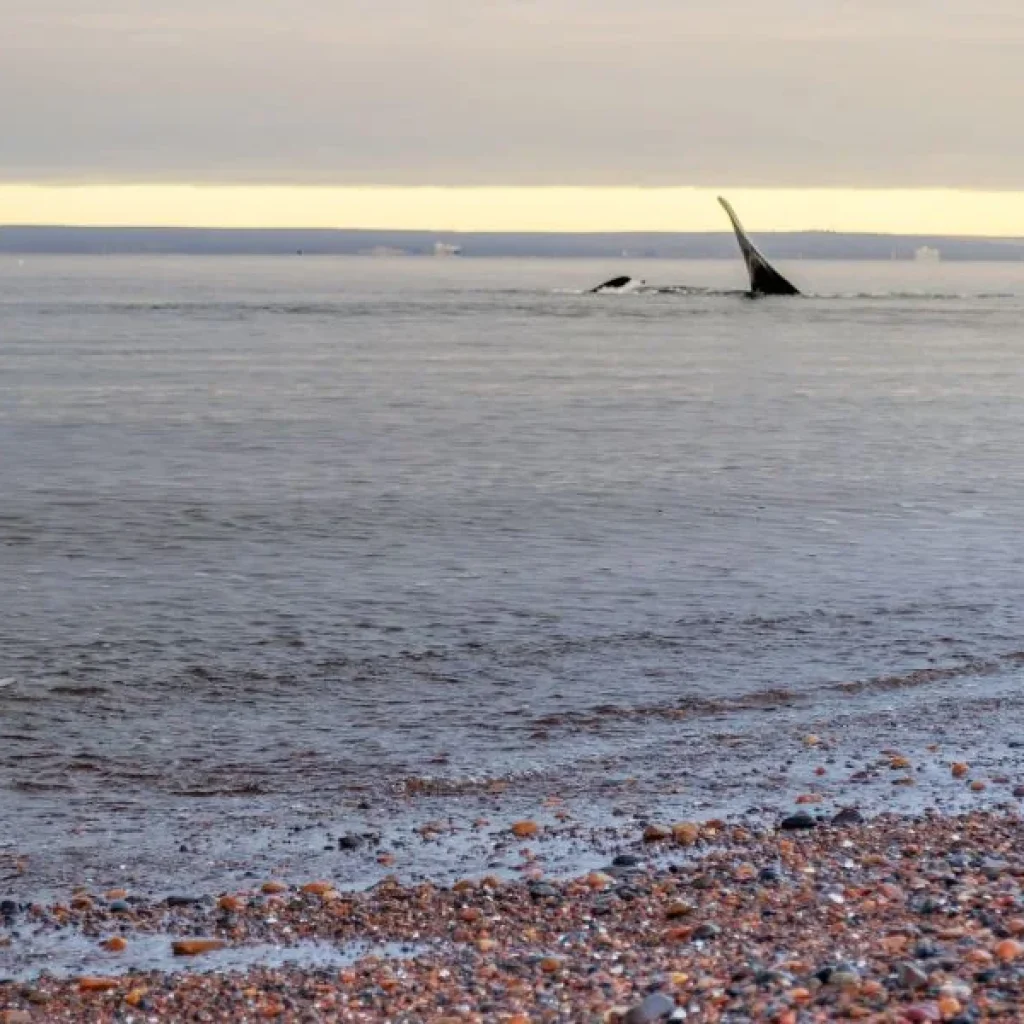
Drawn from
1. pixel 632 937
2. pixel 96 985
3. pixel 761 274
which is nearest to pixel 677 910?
pixel 632 937

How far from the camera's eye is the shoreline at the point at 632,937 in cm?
852

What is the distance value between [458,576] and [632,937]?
13.0m

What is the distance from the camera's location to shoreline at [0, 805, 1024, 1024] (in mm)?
8523

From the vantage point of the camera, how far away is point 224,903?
34.4ft

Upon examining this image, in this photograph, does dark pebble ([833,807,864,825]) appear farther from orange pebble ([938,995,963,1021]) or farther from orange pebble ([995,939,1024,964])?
orange pebble ([938,995,963,1021])

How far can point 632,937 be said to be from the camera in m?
9.63

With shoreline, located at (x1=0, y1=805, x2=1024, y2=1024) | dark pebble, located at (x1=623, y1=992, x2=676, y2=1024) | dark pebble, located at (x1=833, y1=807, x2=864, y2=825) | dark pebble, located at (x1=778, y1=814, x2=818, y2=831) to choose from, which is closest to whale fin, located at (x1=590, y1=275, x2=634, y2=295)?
dark pebble, located at (x1=833, y1=807, x2=864, y2=825)

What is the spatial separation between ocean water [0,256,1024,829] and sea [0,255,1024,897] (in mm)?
68

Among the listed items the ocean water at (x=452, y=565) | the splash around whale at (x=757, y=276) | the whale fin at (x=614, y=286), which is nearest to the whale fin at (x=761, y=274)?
the splash around whale at (x=757, y=276)

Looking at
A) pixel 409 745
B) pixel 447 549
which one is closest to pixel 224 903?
pixel 409 745

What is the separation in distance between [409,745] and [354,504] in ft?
48.2

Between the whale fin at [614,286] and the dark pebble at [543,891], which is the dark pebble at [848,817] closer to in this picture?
the dark pebble at [543,891]

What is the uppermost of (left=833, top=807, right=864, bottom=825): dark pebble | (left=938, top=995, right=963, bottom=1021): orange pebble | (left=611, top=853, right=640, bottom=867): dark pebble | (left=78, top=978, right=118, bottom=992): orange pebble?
(left=938, top=995, right=963, bottom=1021): orange pebble

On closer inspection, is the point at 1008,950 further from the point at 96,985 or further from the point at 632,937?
the point at 96,985
